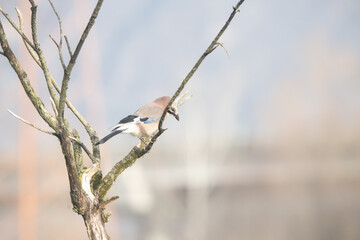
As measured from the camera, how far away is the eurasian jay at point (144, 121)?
2.38 m

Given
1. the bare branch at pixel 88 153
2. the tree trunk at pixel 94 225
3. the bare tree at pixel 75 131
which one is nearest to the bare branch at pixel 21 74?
the bare tree at pixel 75 131

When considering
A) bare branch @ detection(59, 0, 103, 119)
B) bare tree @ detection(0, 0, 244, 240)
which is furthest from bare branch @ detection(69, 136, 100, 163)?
bare branch @ detection(59, 0, 103, 119)

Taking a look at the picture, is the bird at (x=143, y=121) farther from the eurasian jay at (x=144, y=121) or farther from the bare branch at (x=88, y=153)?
the bare branch at (x=88, y=153)

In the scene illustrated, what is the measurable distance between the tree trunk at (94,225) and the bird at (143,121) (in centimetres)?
56

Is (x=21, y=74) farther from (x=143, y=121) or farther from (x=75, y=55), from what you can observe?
(x=143, y=121)

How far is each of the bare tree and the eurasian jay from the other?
1.33 feet

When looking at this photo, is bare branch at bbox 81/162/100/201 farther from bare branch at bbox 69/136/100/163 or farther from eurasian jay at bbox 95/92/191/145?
eurasian jay at bbox 95/92/191/145

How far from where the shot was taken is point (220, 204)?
13922 millimetres

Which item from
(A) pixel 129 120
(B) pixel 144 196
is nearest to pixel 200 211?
(B) pixel 144 196

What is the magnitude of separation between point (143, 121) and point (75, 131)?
0.63m

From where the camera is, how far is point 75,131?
194 centimetres

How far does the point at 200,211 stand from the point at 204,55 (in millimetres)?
10364

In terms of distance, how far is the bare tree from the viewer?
150 centimetres

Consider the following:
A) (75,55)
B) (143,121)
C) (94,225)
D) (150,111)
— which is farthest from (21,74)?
(150,111)
